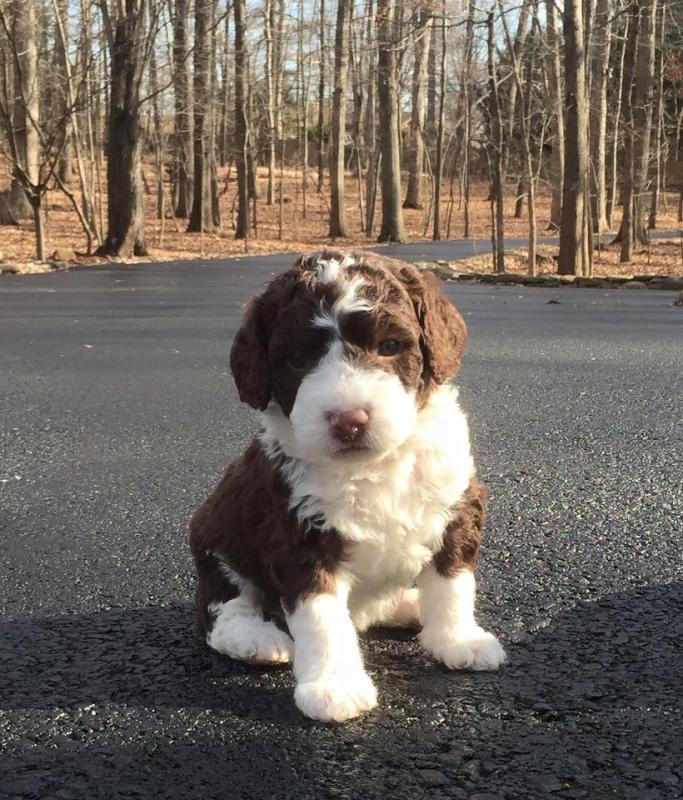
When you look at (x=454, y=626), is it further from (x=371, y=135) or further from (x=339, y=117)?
(x=371, y=135)

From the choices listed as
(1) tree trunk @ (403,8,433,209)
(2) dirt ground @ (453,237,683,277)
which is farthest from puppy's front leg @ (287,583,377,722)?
(1) tree trunk @ (403,8,433,209)

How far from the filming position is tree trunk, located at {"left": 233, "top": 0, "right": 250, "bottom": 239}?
104 ft

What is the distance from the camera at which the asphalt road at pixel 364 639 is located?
2.16m

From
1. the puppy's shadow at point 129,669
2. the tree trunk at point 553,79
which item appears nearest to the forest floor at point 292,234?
the tree trunk at point 553,79

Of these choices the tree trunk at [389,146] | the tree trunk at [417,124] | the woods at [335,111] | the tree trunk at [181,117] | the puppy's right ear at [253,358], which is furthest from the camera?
the tree trunk at [417,124]

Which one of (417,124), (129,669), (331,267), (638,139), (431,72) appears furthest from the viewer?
(431,72)

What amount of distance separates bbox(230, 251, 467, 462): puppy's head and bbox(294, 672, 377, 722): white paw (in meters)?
0.59

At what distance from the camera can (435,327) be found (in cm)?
273

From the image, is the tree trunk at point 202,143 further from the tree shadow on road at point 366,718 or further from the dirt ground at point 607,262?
the tree shadow on road at point 366,718

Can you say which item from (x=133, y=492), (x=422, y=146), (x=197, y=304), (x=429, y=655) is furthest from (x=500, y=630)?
(x=422, y=146)

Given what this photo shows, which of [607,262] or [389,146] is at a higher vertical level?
[389,146]

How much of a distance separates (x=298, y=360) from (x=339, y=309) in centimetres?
19

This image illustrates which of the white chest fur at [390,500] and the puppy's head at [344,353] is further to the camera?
the white chest fur at [390,500]

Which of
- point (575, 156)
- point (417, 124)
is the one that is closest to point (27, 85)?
point (575, 156)
